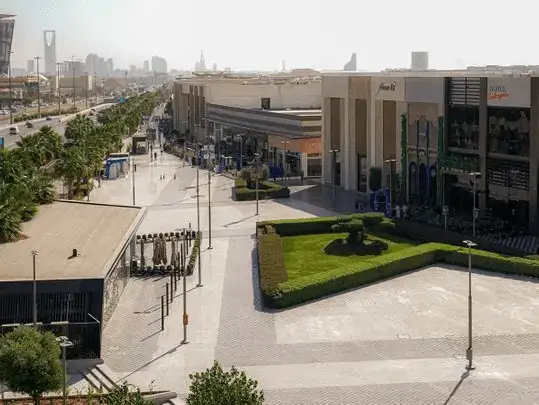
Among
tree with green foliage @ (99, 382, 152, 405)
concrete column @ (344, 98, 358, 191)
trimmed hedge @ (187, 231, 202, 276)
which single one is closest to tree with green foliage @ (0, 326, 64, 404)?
tree with green foliage @ (99, 382, 152, 405)

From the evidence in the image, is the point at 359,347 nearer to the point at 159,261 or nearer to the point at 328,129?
the point at 159,261

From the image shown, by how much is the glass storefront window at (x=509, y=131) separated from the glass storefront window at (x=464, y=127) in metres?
1.35

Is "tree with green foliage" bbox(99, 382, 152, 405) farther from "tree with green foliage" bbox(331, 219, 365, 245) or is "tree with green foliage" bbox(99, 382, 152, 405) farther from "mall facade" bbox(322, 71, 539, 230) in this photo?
"mall facade" bbox(322, 71, 539, 230)

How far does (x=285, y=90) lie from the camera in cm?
9862

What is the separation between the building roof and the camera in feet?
97.6

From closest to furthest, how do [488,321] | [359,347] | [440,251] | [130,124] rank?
[359,347]
[488,321]
[440,251]
[130,124]

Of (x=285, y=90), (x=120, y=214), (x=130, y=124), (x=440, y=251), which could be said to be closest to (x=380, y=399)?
(x=440, y=251)

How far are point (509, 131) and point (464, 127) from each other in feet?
12.6

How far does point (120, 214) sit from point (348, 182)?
89.9 feet

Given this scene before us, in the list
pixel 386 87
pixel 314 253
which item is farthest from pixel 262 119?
pixel 314 253

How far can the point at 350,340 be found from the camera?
1147 inches

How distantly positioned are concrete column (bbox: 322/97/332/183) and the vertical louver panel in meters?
16.5

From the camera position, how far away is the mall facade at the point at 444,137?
47.6 meters

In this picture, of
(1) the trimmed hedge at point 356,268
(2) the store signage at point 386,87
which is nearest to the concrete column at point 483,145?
(2) the store signage at point 386,87
